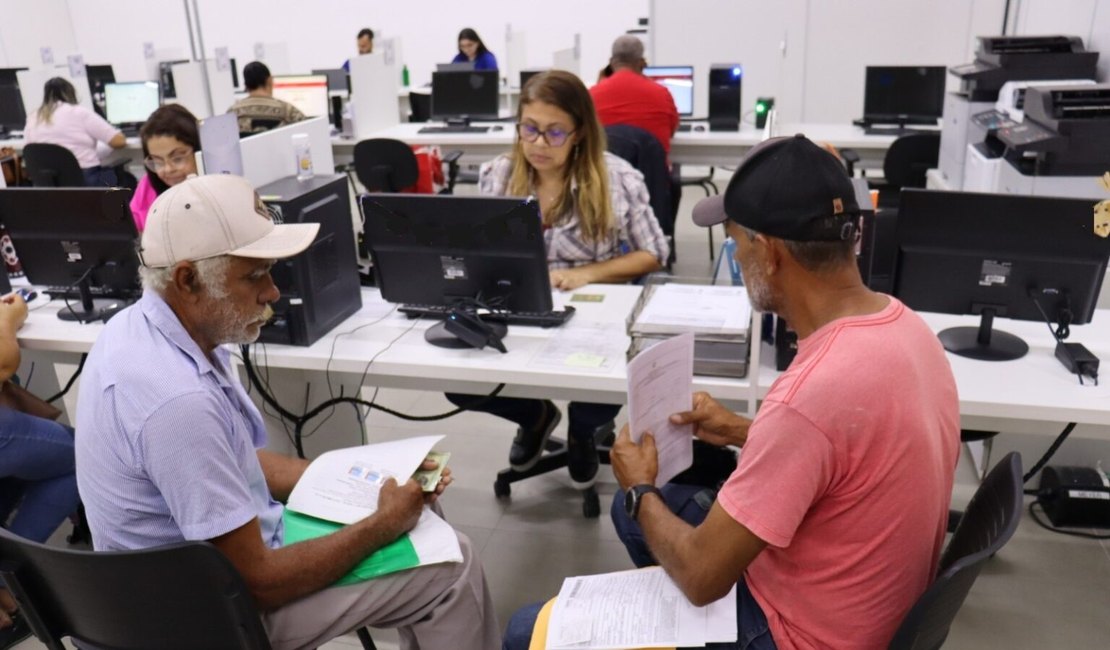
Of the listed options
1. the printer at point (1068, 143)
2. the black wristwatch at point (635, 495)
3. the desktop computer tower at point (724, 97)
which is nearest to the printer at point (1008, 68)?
the printer at point (1068, 143)

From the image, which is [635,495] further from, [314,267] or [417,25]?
[417,25]

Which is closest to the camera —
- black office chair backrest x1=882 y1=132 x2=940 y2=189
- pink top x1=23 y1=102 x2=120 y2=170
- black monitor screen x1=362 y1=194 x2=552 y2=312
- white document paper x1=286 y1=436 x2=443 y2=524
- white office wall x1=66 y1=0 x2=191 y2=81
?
white document paper x1=286 y1=436 x2=443 y2=524

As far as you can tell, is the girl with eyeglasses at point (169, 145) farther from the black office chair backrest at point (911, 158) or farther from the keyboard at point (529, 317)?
the black office chair backrest at point (911, 158)

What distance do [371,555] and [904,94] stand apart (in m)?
4.90

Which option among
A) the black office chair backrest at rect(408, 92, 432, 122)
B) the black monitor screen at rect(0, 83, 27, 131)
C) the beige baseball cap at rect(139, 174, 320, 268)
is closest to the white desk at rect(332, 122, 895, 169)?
the black office chair backrest at rect(408, 92, 432, 122)

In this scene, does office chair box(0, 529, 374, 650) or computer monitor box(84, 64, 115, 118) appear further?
computer monitor box(84, 64, 115, 118)

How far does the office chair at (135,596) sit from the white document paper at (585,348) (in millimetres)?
941

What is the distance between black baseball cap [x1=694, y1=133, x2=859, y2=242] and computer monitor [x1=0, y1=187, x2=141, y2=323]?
6.09 feet

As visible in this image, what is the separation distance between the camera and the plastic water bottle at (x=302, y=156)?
243cm

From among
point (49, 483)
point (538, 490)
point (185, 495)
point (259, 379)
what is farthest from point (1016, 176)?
point (49, 483)

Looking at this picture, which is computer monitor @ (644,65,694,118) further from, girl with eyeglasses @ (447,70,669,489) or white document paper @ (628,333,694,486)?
white document paper @ (628,333,694,486)

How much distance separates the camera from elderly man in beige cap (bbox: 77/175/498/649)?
1.31 m

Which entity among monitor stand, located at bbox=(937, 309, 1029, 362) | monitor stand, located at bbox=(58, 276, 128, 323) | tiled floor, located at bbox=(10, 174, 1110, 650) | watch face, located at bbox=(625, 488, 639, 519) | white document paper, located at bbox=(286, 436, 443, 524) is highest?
monitor stand, located at bbox=(58, 276, 128, 323)

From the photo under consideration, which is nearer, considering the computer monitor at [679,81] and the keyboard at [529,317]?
the keyboard at [529,317]
